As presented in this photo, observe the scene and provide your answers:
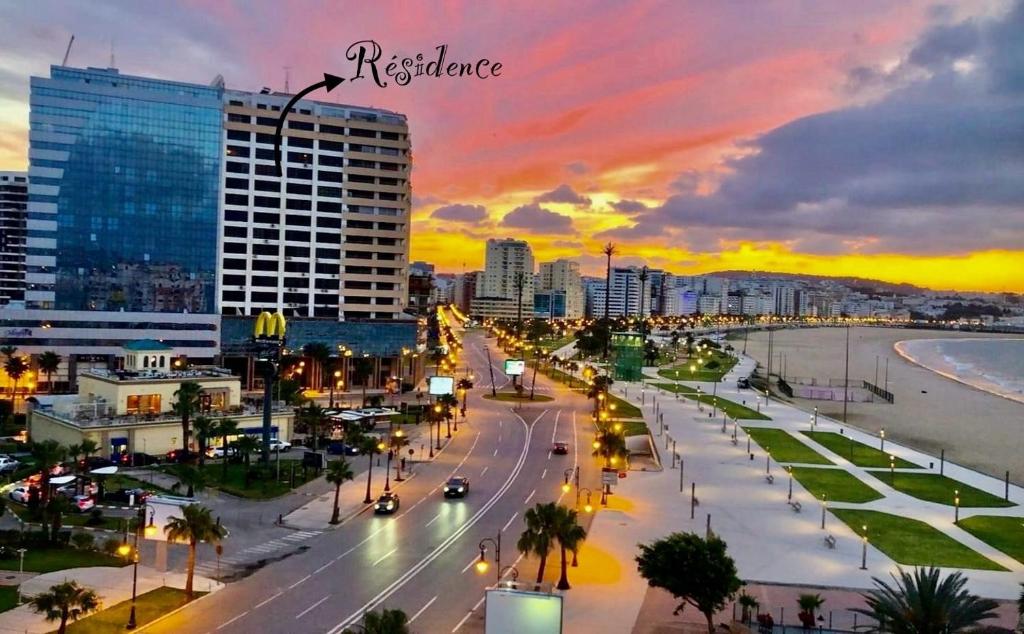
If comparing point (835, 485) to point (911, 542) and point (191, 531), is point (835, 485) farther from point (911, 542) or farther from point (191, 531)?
point (191, 531)

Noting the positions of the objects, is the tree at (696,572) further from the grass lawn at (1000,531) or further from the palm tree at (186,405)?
the palm tree at (186,405)

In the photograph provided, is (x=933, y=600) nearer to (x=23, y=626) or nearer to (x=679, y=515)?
(x=679, y=515)

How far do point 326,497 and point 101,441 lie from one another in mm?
20751

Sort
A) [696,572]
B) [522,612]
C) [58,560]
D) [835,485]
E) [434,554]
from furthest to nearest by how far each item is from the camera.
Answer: [835,485], [434,554], [58,560], [696,572], [522,612]

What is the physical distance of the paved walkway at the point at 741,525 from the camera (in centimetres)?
3419

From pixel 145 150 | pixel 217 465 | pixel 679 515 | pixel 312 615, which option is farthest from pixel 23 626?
pixel 145 150

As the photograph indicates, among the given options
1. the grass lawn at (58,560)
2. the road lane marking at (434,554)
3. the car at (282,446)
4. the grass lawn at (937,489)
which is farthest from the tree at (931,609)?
the car at (282,446)

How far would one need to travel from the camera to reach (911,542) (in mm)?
42250

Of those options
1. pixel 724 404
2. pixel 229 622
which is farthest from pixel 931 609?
pixel 724 404

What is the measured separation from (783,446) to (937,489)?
16.5m

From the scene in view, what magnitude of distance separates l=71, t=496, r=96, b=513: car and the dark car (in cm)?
1180

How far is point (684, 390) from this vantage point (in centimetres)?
11481

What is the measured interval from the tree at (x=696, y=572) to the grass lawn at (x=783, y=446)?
39328 mm

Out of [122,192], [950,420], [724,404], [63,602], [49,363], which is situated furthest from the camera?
[950,420]
